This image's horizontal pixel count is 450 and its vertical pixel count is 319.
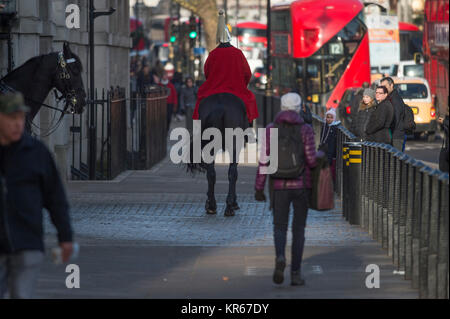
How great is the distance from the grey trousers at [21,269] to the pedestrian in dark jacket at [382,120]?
34.7 ft

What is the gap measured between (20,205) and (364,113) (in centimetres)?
1365

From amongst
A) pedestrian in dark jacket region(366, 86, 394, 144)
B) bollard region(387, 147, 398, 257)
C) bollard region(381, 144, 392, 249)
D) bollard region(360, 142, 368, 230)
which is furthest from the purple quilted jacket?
pedestrian in dark jacket region(366, 86, 394, 144)

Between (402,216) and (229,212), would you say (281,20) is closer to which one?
(229,212)

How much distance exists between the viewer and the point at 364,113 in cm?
2044

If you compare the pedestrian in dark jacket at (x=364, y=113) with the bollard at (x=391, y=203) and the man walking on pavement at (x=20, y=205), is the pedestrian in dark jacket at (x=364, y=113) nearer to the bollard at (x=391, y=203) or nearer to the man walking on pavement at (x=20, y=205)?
the bollard at (x=391, y=203)

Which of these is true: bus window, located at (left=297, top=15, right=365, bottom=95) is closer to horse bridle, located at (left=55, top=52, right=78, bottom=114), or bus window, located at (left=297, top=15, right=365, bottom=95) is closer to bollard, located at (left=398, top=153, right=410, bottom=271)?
horse bridle, located at (left=55, top=52, right=78, bottom=114)

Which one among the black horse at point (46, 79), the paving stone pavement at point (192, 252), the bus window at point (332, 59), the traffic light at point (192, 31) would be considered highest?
the traffic light at point (192, 31)

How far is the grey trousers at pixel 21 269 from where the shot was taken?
7227mm

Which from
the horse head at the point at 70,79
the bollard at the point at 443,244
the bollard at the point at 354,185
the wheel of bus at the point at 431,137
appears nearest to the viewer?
the bollard at the point at 443,244

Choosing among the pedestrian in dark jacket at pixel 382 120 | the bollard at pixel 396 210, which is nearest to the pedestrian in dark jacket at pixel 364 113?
the pedestrian in dark jacket at pixel 382 120

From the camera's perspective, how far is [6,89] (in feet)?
47.8

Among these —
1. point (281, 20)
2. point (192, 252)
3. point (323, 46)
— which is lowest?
point (192, 252)

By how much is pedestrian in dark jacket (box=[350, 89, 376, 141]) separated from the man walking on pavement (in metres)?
12.1

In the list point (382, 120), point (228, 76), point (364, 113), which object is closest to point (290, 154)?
point (228, 76)
